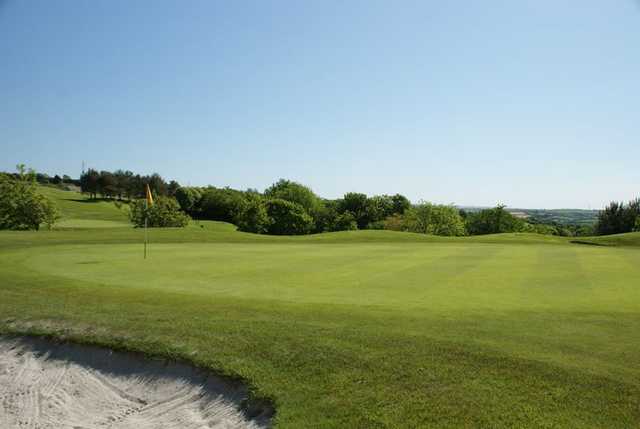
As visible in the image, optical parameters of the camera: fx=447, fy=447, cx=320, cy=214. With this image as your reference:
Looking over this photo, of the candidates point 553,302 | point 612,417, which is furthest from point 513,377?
point 553,302

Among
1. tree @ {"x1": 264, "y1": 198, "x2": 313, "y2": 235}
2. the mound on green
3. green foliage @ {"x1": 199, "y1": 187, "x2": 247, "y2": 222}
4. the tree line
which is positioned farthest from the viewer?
green foliage @ {"x1": 199, "y1": 187, "x2": 247, "y2": 222}

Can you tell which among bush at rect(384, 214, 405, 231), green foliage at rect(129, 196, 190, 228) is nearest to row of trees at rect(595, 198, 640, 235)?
bush at rect(384, 214, 405, 231)

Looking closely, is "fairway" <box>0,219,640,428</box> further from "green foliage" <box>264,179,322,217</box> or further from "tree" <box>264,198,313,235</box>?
"green foliage" <box>264,179,322,217</box>

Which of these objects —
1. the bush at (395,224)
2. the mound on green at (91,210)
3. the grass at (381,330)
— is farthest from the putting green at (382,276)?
the bush at (395,224)

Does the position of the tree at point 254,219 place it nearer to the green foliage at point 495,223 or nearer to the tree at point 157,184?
the tree at point 157,184

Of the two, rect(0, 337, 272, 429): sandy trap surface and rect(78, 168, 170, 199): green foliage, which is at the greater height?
rect(78, 168, 170, 199): green foliage

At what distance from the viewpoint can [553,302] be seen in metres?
9.41

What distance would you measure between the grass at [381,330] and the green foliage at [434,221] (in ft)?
229

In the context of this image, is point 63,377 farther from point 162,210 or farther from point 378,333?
point 162,210

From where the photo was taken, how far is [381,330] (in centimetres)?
726

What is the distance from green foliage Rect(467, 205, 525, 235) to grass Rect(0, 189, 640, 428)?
81.3 m

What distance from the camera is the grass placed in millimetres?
5109

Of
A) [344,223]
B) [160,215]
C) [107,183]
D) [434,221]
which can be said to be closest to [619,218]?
[434,221]

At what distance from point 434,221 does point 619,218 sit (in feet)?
104
